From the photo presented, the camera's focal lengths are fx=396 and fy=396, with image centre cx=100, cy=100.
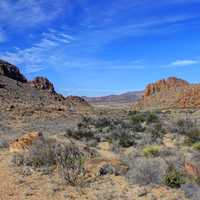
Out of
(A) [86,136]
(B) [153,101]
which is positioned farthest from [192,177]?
(B) [153,101]

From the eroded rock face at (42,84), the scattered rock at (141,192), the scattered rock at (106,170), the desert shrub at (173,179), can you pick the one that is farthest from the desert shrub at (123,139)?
the eroded rock face at (42,84)

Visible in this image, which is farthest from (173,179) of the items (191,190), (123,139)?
(123,139)

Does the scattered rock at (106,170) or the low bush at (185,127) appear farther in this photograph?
the low bush at (185,127)

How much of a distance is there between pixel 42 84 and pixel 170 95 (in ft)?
110

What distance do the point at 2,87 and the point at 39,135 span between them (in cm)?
5736

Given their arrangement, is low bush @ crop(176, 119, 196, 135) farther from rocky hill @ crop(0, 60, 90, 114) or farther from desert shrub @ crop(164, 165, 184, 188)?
→ rocky hill @ crop(0, 60, 90, 114)

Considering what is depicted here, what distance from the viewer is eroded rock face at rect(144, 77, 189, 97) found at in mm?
92750

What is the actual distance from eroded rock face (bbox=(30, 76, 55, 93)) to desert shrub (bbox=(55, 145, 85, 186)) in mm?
80476

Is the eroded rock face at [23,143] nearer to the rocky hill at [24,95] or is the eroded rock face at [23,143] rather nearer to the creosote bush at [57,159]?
the creosote bush at [57,159]

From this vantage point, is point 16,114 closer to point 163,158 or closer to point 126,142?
point 126,142

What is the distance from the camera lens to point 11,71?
90375mm

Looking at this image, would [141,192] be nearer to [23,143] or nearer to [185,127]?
[23,143]

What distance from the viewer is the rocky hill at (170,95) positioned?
7257 cm

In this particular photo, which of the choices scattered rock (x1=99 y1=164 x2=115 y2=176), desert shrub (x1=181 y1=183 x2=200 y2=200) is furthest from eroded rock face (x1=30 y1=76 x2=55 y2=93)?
desert shrub (x1=181 y1=183 x2=200 y2=200)
